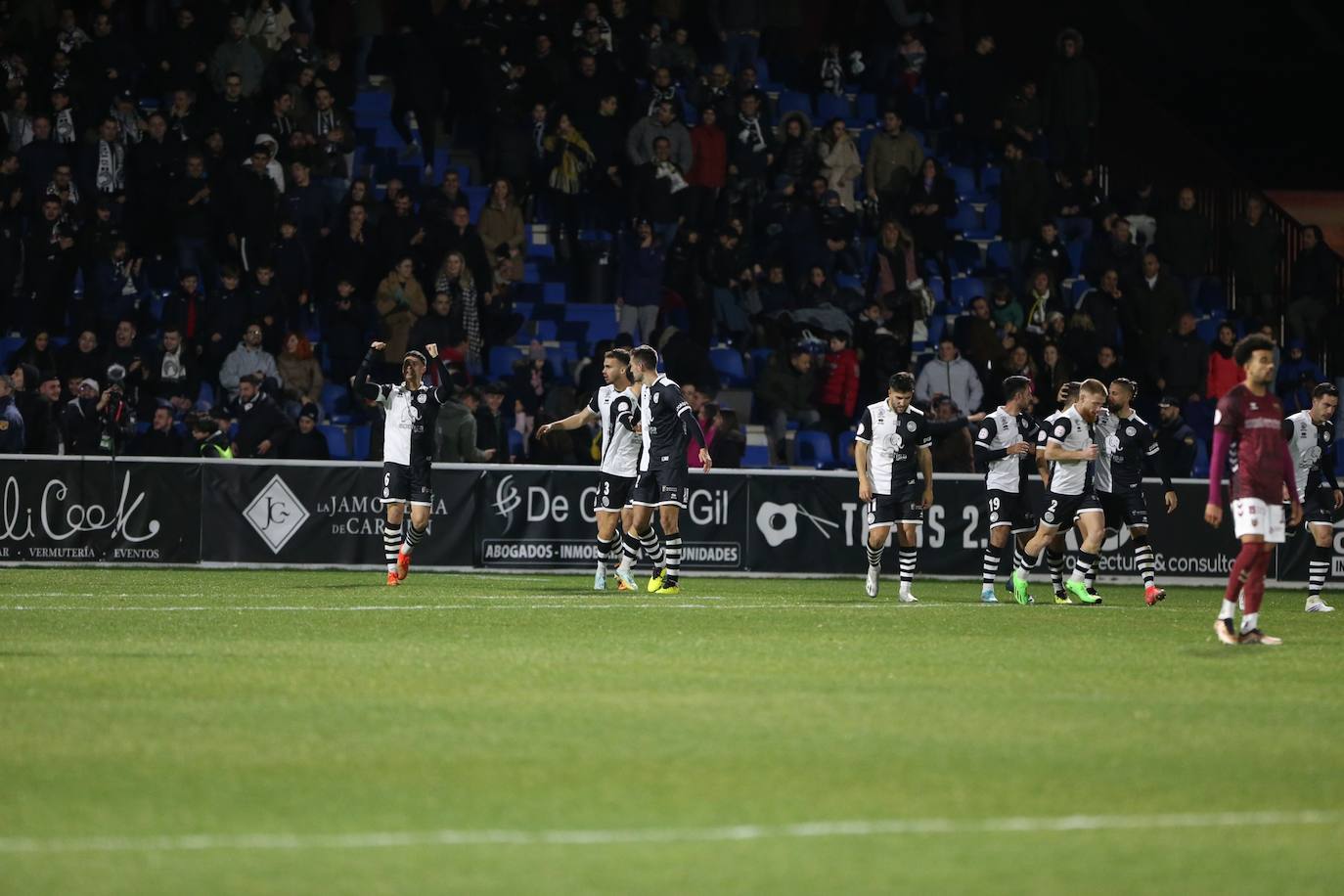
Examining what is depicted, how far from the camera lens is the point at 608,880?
7.05 m

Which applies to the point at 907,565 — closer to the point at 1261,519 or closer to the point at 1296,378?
the point at 1261,519

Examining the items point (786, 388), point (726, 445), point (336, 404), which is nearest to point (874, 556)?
point (726, 445)

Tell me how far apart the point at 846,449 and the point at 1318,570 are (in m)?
8.34

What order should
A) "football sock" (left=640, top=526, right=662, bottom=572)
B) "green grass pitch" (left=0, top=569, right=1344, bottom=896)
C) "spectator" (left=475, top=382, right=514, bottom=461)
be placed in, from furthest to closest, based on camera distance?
1. "spectator" (left=475, top=382, right=514, bottom=461)
2. "football sock" (left=640, top=526, right=662, bottom=572)
3. "green grass pitch" (left=0, top=569, right=1344, bottom=896)

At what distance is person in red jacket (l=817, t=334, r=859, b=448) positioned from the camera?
92.6 feet

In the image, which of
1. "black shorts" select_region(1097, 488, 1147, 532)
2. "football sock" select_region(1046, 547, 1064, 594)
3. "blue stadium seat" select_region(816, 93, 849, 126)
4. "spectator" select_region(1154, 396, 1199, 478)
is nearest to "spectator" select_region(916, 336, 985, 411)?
"spectator" select_region(1154, 396, 1199, 478)

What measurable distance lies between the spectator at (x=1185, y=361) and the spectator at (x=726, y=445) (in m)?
6.62

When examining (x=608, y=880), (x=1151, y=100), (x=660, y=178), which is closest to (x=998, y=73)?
(x=1151, y=100)

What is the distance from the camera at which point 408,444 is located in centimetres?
2250

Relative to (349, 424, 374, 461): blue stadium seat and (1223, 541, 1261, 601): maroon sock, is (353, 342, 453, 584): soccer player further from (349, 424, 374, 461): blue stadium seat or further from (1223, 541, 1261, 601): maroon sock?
(1223, 541, 1261, 601): maroon sock

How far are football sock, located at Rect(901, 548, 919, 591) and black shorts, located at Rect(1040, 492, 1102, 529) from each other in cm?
146

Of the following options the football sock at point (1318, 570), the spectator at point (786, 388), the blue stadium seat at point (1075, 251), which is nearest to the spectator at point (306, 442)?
the spectator at point (786, 388)

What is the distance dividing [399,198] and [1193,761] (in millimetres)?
20573

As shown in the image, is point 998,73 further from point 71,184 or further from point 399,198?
point 71,184
